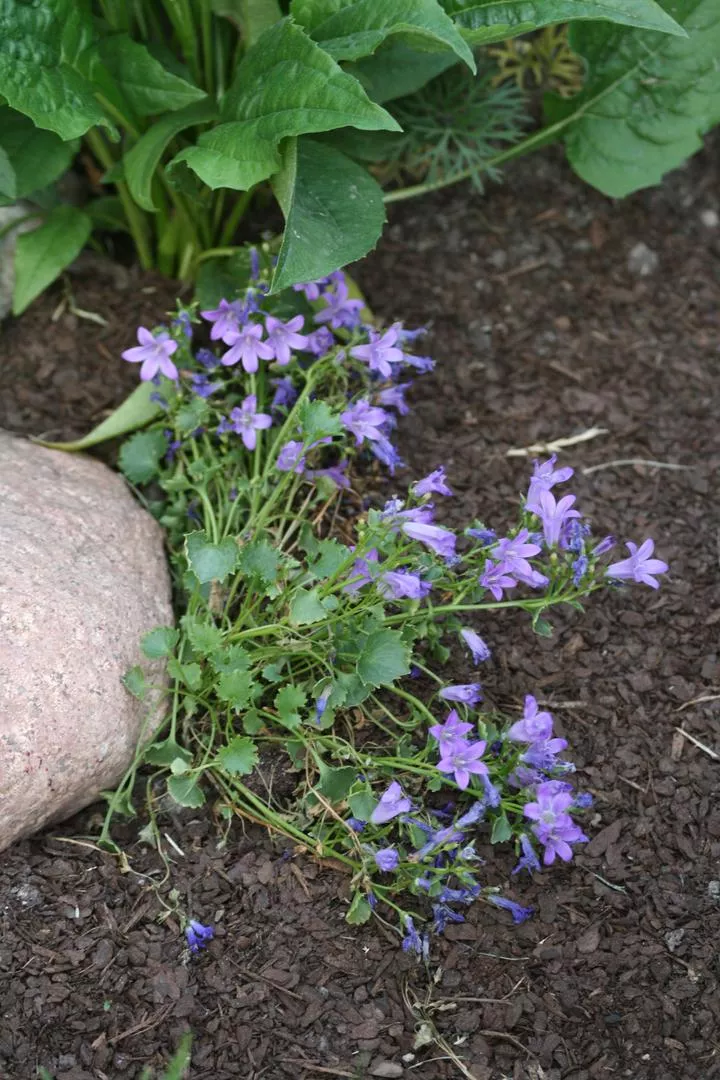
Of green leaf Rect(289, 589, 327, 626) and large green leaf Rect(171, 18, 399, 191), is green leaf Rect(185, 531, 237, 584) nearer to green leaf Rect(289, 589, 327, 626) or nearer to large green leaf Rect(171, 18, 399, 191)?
green leaf Rect(289, 589, 327, 626)

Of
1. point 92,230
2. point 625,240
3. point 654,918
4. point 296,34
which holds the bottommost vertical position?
point 654,918

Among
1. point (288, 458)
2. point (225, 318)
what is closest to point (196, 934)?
point (288, 458)

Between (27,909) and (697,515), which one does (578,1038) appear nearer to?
(27,909)

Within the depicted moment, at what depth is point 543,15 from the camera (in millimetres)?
2416

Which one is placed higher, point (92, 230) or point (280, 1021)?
point (92, 230)

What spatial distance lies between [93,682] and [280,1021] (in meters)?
0.76

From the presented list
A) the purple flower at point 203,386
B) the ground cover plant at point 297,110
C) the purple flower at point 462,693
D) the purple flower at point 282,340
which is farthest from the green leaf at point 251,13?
the purple flower at point 462,693

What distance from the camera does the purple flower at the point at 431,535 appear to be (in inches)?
84.6

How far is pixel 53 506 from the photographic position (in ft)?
8.36

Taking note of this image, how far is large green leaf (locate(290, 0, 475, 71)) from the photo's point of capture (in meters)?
2.24

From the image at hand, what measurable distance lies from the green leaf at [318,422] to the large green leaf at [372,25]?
734mm

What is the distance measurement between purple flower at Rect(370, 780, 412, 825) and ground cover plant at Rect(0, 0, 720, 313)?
1.05 metres

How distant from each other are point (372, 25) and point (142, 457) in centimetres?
113

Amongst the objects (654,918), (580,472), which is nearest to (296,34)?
(580,472)
